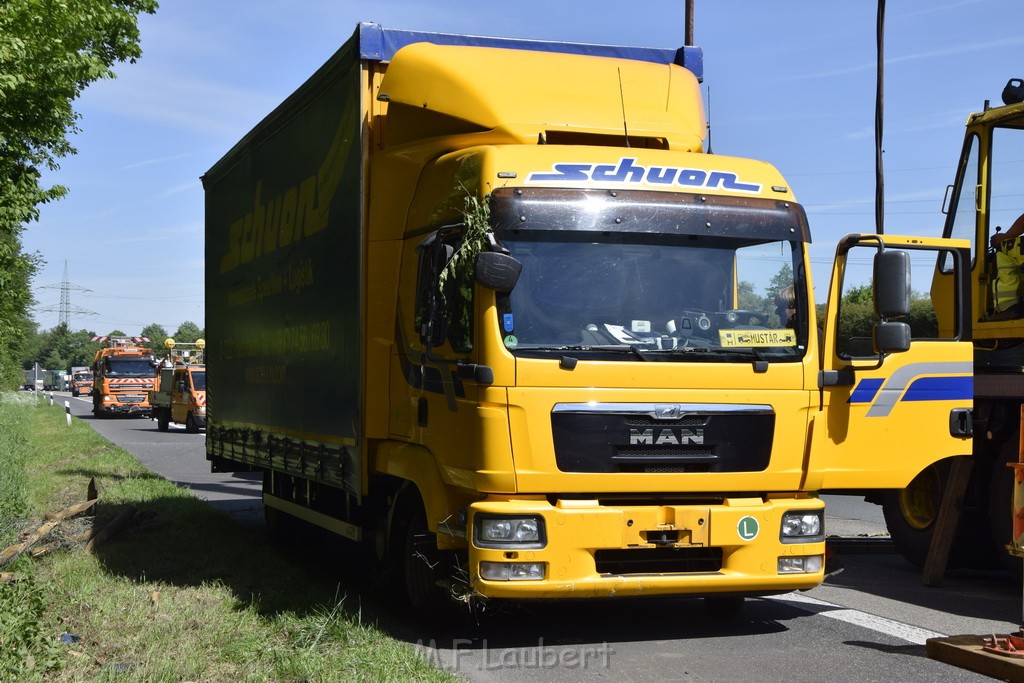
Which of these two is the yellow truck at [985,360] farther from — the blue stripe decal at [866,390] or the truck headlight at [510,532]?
the truck headlight at [510,532]

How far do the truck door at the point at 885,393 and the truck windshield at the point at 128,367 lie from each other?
45036 mm

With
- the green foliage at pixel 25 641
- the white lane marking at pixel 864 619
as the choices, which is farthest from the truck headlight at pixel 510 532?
the white lane marking at pixel 864 619

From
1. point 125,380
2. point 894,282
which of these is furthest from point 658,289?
point 125,380

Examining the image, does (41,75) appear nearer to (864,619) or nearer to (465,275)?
(465,275)

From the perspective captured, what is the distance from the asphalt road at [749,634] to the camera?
651cm

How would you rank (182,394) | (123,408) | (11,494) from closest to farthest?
1. (11,494)
2. (182,394)
3. (123,408)

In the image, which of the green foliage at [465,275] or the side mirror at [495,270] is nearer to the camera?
the side mirror at [495,270]

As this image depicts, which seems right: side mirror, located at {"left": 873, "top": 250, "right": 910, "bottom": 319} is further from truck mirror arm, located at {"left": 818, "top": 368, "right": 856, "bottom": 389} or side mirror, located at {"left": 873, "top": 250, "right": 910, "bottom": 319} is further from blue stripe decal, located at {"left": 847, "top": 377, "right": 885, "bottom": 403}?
blue stripe decal, located at {"left": 847, "top": 377, "right": 885, "bottom": 403}

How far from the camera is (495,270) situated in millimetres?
6426

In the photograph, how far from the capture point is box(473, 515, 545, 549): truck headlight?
6.50m

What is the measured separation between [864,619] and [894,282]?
242cm

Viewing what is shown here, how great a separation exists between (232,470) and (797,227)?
7.42 metres

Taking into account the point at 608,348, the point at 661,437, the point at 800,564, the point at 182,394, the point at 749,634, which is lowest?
the point at 749,634

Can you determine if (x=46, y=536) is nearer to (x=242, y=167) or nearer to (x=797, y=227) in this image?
(x=242, y=167)
